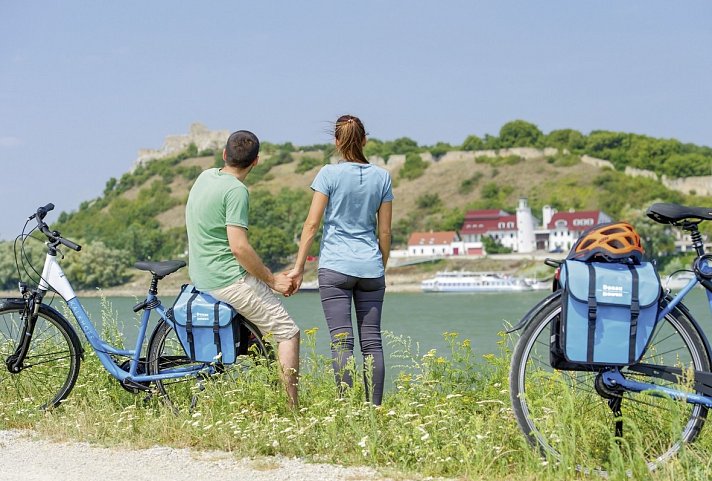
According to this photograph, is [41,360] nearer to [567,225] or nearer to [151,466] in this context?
[151,466]

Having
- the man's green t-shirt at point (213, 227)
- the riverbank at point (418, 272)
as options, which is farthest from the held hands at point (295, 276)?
the riverbank at point (418, 272)

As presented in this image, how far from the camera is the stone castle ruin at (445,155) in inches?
4414

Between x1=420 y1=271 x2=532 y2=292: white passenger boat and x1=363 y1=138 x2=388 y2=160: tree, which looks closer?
x1=420 y1=271 x2=532 y2=292: white passenger boat

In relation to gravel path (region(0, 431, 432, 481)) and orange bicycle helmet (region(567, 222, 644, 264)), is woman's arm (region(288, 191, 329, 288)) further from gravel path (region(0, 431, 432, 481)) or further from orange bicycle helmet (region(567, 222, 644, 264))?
orange bicycle helmet (region(567, 222, 644, 264))

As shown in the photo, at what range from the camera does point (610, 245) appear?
3.85 m

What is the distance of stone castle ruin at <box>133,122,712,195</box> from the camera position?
112125 mm

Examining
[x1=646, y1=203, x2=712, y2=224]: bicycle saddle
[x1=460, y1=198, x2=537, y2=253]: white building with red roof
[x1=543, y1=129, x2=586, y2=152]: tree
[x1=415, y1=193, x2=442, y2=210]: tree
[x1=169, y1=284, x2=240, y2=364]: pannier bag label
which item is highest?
[x1=543, y1=129, x2=586, y2=152]: tree

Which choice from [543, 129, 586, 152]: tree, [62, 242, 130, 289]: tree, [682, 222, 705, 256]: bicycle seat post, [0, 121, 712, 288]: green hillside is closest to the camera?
[682, 222, 705, 256]: bicycle seat post

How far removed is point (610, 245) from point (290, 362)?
1.72 meters

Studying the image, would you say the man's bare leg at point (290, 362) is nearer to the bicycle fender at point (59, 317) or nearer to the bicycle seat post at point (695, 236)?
the bicycle fender at point (59, 317)

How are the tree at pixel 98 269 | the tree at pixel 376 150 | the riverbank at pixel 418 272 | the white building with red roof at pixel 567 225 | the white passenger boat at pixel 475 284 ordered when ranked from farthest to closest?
the tree at pixel 376 150 < the white building with red roof at pixel 567 225 < the riverbank at pixel 418 272 < the tree at pixel 98 269 < the white passenger boat at pixel 475 284

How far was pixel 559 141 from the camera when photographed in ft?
447

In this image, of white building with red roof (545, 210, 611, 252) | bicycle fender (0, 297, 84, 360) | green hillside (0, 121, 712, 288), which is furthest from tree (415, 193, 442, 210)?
bicycle fender (0, 297, 84, 360)

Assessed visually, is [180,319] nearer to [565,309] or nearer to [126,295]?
[565,309]
